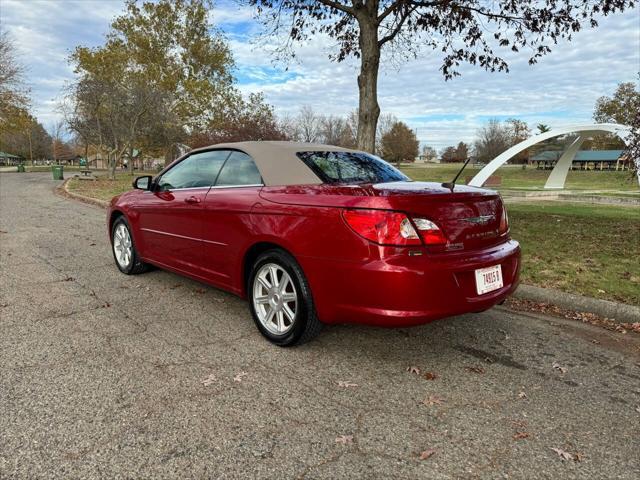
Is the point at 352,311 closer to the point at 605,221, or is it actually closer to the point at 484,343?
the point at 484,343

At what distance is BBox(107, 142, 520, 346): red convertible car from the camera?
277 cm

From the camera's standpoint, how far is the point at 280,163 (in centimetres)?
361

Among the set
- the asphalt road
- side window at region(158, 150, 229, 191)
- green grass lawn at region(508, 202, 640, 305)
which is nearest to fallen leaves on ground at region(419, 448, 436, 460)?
the asphalt road

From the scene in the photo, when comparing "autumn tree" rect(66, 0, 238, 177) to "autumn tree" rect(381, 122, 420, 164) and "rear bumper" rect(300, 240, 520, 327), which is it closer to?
"rear bumper" rect(300, 240, 520, 327)

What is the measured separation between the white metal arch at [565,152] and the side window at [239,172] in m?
17.2

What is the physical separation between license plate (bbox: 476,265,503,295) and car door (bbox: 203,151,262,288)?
5.56ft

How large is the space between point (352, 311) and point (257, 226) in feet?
3.33

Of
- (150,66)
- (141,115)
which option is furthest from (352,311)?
(150,66)

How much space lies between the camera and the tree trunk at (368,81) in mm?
8688

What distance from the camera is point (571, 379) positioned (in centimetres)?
301

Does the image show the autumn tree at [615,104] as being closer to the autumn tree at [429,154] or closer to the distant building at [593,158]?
the distant building at [593,158]

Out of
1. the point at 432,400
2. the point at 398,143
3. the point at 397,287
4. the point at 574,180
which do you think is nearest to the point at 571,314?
the point at 432,400

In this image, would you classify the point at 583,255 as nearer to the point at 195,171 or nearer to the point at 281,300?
the point at 281,300

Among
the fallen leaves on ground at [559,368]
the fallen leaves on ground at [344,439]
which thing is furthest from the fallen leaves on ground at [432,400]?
the fallen leaves on ground at [559,368]
